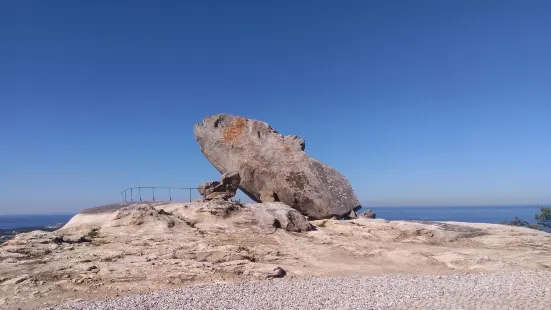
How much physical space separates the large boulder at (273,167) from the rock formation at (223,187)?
1.38 meters

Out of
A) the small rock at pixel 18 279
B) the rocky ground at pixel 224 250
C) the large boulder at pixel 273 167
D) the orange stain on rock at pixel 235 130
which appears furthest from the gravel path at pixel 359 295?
the orange stain on rock at pixel 235 130

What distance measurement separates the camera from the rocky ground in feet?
40.8

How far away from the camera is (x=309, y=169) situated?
955 inches

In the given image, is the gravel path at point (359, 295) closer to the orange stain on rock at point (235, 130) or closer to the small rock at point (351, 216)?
the small rock at point (351, 216)

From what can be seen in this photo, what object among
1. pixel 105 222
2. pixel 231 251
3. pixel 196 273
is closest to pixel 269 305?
pixel 196 273

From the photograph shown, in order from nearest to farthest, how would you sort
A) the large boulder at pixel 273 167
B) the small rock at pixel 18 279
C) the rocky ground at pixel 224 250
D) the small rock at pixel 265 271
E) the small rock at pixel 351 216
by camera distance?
the small rock at pixel 18 279
the rocky ground at pixel 224 250
the small rock at pixel 265 271
the large boulder at pixel 273 167
the small rock at pixel 351 216

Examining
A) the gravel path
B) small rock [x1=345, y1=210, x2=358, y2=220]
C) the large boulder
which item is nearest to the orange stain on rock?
the large boulder

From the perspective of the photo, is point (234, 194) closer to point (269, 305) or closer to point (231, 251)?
point (231, 251)

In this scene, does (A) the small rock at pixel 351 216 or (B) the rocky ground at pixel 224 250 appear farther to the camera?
(A) the small rock at pixel 351 216

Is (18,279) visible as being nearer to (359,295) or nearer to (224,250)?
(224,250)

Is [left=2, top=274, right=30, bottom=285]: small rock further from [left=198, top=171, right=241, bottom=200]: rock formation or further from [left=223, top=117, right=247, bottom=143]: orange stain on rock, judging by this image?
[left=223, top=117, right=247, bottom=143]: orange stain on rock

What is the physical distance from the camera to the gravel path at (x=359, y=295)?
1030 cm

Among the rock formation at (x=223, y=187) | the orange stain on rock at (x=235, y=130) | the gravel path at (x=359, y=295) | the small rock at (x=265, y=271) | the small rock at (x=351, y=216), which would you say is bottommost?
the gravel path at (x=359, y=295)

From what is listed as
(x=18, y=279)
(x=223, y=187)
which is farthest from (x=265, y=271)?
(x=223, y=187)
